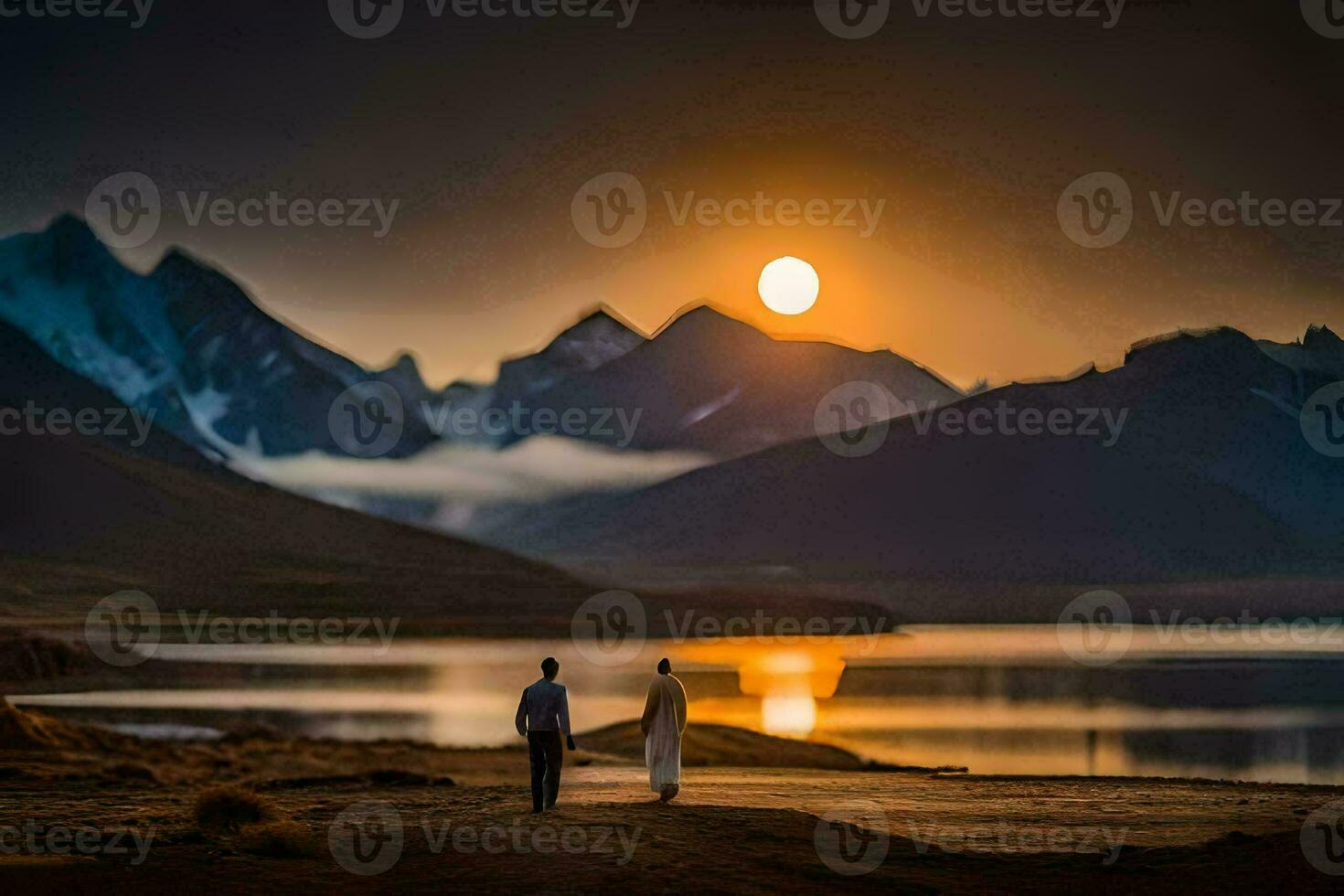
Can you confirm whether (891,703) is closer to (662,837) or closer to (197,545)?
(662,837)

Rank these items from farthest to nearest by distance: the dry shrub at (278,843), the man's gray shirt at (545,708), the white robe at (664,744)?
the white robe at (664,744) → the man's gray shirt at (545,708) → the dry shrub at (278,843)

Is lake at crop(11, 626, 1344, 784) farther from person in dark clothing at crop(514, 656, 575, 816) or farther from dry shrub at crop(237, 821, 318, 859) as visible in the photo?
dry shrub at crop(237, 821, 318, 859)

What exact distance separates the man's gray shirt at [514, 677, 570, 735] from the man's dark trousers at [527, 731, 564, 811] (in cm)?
8

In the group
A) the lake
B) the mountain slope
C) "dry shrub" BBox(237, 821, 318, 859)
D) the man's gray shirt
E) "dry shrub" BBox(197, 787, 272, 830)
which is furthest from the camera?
the mountain slope

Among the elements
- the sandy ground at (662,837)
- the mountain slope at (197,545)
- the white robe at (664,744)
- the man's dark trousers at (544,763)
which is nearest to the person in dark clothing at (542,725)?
the man's dark trousers at (544,763)

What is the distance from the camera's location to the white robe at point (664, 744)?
16.6 m

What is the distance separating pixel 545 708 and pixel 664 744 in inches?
73.5

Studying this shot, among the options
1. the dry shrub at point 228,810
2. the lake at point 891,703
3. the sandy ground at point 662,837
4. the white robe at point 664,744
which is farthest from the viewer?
the lake at point 891,703

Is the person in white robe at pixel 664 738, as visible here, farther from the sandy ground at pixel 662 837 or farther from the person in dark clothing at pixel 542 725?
the person in dark clothing at pixel 542 725

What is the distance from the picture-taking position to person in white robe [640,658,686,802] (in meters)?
16.6

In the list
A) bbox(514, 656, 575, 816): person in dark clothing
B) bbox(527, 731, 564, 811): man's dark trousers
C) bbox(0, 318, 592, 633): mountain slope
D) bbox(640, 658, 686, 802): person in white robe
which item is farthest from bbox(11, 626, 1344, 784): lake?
bbox(0, 318, 592, 633): mountain slope

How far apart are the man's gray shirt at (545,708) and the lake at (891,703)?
1223 cm

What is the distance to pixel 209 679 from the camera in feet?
212

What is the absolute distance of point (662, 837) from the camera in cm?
1405
